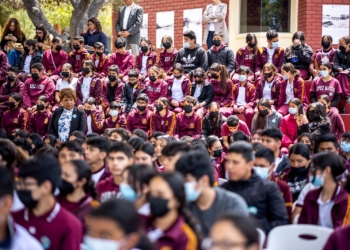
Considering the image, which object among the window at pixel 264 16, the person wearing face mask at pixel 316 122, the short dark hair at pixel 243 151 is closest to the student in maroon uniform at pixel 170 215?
the short dark hair at pixel 243 151

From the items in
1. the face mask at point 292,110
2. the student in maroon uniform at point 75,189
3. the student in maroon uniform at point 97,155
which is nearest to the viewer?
the student in maroon uniform at point 75,189

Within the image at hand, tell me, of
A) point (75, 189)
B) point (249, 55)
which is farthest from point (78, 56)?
point (75, 189)

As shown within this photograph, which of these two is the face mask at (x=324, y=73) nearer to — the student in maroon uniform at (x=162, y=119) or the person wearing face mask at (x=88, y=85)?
the student in maroon uniform at (x=162, y=119)

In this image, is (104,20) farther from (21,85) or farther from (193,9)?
(21,85)

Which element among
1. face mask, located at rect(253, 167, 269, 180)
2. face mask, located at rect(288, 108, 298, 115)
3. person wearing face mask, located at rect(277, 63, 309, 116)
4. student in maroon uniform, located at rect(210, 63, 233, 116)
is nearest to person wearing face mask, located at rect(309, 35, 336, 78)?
person wearing face mask, located at rect(277, 63, 309, 116)

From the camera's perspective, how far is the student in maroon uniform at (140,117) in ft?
37.0

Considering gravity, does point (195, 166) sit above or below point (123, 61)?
below

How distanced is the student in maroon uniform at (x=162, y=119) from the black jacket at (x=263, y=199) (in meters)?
5.90

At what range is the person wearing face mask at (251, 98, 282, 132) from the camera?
1057 centimetres

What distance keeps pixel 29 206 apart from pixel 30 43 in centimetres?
1043

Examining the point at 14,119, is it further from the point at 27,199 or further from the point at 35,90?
the point at 27,199

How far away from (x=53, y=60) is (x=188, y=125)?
4.29 meters

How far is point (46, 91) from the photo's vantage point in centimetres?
1279

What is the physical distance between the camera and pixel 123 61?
13703 mm
